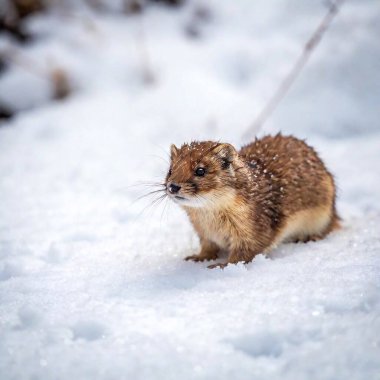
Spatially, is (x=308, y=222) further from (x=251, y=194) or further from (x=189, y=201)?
(x=189, y=201)

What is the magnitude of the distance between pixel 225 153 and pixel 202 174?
222 mm

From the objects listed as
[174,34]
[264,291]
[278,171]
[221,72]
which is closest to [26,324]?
[264,291]

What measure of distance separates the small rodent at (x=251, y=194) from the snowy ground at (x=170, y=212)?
0.18 meters

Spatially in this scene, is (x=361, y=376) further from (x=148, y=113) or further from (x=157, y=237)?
(x=148, y=113)

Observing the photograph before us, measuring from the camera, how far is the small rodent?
2871 millimetres

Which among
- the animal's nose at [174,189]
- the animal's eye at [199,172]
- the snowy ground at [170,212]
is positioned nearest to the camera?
the snowy ground at [170,212]

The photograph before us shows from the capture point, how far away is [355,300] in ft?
7.47

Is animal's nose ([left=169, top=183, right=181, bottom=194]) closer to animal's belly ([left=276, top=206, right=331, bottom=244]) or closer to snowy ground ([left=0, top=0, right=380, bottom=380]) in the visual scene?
snowy ground ([left=0, top=0, right=380, bottom=380])

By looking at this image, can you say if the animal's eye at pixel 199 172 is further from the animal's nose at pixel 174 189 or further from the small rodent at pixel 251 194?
the animal's nose at pixel 174 189

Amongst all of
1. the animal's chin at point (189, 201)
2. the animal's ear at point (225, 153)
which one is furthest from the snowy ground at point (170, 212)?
the animal's ear at point (225, 153)

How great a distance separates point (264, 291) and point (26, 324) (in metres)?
1.22

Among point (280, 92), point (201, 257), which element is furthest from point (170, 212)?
point (280, 92)

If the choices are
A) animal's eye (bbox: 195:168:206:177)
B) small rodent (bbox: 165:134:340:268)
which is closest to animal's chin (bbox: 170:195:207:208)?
small rodent (bbox: 165:134:340:268)

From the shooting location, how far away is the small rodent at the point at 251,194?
9.42 ft
